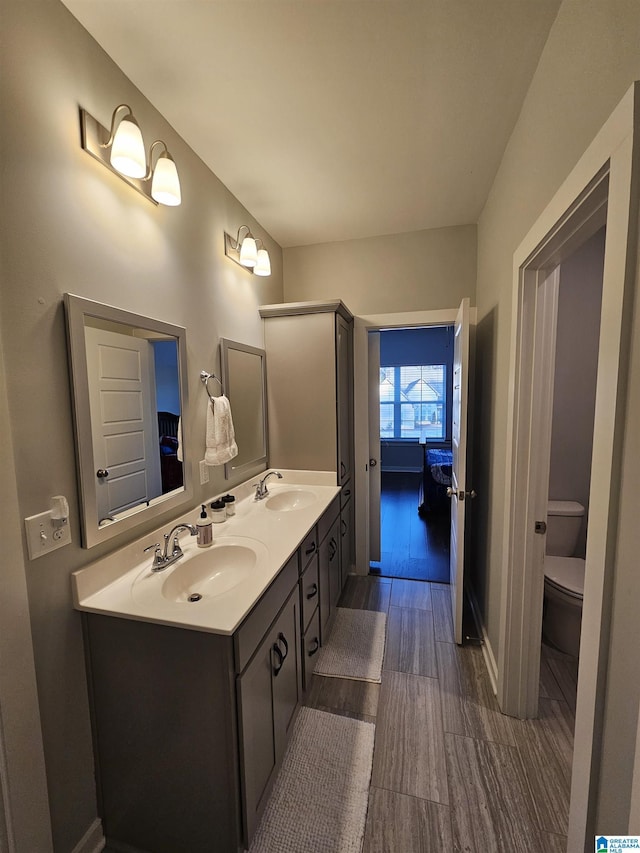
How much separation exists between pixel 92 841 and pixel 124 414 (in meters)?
→ 1.39

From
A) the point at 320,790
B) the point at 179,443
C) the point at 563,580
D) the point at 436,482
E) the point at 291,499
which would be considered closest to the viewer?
the point at 320,790

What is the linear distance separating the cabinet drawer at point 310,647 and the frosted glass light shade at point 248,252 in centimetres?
197

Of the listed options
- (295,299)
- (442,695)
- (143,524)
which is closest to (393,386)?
(295,299)

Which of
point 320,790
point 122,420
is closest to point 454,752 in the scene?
point 320,790

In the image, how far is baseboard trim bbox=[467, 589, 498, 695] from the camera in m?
1.77

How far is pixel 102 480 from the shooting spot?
3.87 ft

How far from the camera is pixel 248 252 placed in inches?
80.4

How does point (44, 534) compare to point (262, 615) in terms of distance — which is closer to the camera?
point (44, 534)

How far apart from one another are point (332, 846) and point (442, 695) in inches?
32.0

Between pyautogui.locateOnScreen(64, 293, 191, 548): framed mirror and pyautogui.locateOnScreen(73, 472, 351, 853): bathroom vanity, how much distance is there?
0.62ft

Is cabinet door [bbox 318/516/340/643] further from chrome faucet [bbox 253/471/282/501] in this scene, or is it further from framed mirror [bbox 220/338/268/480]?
framed mirror [bbox 220/338/268/480]

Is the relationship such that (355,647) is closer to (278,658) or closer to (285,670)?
(285,670)

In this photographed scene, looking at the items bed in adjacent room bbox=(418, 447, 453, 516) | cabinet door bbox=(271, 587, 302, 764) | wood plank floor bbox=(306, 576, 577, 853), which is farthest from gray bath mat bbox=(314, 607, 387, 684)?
bed in adjacent room bbox=(418, 447, 453, 516)

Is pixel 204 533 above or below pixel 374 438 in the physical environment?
below
